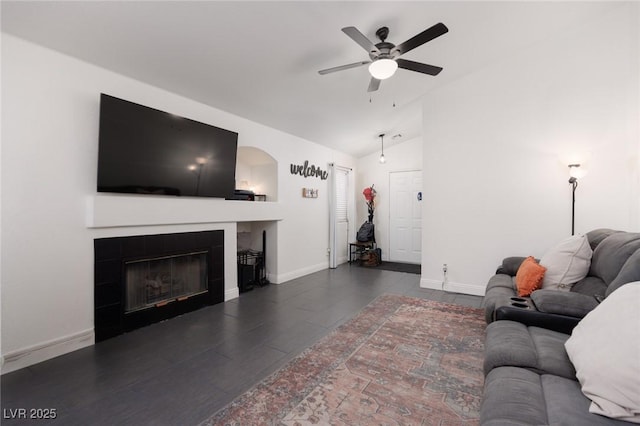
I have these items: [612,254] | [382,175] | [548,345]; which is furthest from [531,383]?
[382,175]

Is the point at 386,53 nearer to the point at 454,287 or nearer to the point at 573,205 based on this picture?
the point at 573,205

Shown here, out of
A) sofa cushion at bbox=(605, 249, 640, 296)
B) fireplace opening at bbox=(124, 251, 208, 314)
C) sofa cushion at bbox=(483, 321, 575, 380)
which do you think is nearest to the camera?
sofa cushion at bbox=(483, 321, 575, 380)

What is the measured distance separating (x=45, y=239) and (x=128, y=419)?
1.72m

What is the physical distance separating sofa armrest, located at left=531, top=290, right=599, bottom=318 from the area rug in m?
0.72

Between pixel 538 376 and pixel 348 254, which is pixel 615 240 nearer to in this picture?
pixel 538 376

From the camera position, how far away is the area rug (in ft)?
5.85

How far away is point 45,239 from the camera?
2.45 metres

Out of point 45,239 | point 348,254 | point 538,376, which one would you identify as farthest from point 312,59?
point 348,254

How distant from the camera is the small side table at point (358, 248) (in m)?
6.74

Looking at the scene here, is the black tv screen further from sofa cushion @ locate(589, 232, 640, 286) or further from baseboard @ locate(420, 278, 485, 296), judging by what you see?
sofa cushion @ locate(589, 232, 640, 286)

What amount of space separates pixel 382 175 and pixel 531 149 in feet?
11.5

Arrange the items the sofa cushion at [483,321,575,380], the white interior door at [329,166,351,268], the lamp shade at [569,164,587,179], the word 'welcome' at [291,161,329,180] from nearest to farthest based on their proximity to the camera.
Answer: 1. the sofa cushion at [483,321,575,380]
2. the lamp shade at [569,164,587,179]
3. the word 'welcome' at [291,161,329,180]
4. the white interior door at [329,166,351,268]

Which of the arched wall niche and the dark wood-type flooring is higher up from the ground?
Answer: the arched wall niche

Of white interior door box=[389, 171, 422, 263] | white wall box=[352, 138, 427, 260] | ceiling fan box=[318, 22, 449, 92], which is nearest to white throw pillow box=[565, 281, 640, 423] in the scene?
ceiling fan box=[318, 22, 449, 92]
